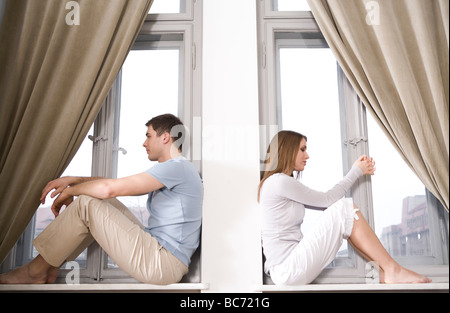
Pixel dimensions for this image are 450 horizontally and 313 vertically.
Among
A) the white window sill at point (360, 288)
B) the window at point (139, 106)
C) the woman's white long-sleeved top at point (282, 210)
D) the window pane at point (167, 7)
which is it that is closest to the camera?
the white window sill at point (360, 288)

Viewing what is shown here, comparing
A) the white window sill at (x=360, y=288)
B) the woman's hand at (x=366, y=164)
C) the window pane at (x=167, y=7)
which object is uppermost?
the window pane at (x=167, y=7)

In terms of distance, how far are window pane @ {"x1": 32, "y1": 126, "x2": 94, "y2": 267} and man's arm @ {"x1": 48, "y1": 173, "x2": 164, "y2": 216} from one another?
18 cm

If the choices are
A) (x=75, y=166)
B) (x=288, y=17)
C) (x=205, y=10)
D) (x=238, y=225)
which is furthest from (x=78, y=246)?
(x=288, y=17)

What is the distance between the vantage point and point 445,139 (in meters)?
1.79

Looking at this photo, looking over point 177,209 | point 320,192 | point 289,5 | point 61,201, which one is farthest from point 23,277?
point 289,5

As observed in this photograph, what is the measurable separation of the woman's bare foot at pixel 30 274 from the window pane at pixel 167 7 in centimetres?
136

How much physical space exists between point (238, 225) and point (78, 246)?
0.74 meters

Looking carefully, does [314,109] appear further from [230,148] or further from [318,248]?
[318,248]

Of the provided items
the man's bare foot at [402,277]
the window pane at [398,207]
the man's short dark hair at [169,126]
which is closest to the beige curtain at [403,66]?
the window pane at [398,207]

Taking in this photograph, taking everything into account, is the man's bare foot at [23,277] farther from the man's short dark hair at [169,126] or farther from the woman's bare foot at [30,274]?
the man's short dark hair at [169,126]

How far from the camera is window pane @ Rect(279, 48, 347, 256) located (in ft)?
6.45

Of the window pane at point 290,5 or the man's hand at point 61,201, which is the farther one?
the window pane at point 290,5

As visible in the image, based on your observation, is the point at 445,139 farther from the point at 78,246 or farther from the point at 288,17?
the point at 78,246

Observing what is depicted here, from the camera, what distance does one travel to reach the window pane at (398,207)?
189 centimetres
